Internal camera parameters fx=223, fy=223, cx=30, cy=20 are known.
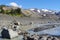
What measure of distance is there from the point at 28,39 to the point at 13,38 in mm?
3138

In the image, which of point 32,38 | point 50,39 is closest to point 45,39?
point 50,39

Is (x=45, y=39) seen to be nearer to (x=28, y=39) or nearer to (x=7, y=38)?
(x=28, y=39)

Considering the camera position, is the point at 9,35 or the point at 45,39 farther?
the point at 9,35

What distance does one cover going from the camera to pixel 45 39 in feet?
52.1

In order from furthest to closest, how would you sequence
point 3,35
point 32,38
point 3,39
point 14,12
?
point 14,12, point 3,35, point 3,39, point 32,38

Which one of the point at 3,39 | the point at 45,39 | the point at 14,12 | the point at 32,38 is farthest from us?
the point at 14,12

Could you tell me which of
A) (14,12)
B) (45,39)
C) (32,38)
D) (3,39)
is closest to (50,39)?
(45,39)

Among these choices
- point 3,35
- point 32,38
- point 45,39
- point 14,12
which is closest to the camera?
point 45,39

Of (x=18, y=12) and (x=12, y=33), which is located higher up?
(x=12, y=33)

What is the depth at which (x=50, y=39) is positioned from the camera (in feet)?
52.5

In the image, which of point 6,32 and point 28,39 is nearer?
point 28,39

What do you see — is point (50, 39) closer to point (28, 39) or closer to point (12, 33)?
point (28, 39)

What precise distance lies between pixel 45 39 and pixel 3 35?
20.5ft

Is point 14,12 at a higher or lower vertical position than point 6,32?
lower
